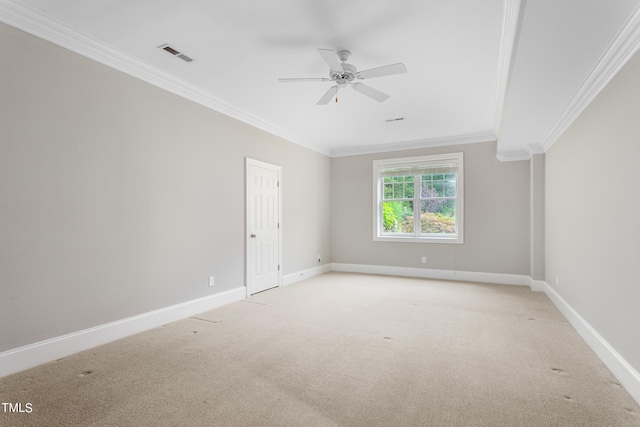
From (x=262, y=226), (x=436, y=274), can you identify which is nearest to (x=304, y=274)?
(x=262, y=226)

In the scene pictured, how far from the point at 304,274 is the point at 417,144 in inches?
137

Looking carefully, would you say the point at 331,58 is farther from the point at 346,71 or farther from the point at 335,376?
the point at 335,376

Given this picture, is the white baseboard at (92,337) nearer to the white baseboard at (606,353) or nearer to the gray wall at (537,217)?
the white baseboard at (606,353)

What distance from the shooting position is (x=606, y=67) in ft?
8.54

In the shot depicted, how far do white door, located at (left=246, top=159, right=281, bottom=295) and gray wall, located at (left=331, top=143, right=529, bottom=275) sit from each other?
7.49 ft

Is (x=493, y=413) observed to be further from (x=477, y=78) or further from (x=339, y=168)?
(x=339, y=168)

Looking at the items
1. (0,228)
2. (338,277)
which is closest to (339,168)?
(338,277)

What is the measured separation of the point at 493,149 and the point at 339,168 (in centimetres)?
312

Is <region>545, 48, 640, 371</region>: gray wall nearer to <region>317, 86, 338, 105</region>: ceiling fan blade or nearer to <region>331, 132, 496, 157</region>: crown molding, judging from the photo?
<region>331, 132, 496, 157</region>: crown molding

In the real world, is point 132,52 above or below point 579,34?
above

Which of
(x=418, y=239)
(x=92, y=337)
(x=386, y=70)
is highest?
(x=386, y=70)

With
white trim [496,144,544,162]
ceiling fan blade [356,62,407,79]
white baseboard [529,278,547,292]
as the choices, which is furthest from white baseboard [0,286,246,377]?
white trim [496,144,544,162]

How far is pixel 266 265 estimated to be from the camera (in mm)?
5469

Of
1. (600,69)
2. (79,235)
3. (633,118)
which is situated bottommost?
(79,235)
